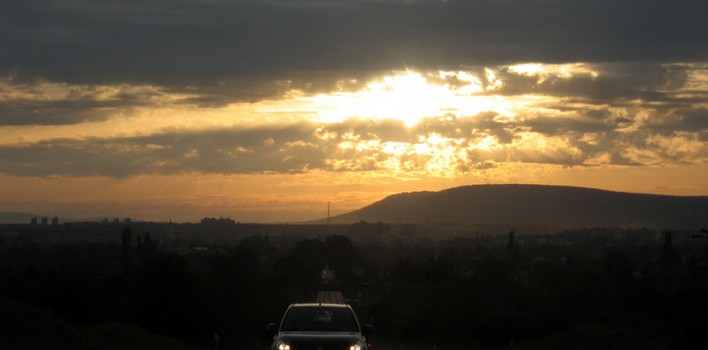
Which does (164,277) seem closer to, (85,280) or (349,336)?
(85,280)

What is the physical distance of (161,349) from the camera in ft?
108

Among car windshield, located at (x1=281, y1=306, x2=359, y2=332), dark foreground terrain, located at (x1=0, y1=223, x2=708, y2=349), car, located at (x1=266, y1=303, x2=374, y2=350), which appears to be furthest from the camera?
dark foreground terrain, located at (x1=0, y1=223, x2=708, y2=349)

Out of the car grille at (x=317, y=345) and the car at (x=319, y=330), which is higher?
the car at (x=319, y=330)

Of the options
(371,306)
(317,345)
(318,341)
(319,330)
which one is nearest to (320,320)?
(319,330)

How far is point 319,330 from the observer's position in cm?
2267

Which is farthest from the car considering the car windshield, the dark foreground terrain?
the dark foreground terrain

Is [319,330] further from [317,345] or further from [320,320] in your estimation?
[317,345]

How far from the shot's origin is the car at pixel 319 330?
2169 centimetres

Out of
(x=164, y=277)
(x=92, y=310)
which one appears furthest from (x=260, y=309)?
(x=92, y=310)

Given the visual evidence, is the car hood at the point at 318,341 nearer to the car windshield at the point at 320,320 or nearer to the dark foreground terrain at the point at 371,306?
the car windshield at the point at 320,320

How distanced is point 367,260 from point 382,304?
44883 millimetres

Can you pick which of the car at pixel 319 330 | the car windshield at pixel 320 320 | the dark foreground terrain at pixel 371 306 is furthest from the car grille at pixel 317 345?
the dark foreground terrain at pixel 371 306

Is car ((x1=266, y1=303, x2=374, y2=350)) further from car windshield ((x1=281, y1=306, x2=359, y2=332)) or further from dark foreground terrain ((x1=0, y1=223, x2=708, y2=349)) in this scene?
dark foreground terrain ((x1=0, y1=223, x2=708, y2=349))

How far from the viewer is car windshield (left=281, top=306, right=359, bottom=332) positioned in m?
22.8
